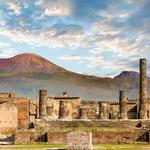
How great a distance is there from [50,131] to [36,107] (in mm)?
14851

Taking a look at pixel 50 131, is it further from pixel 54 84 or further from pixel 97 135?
pixel 54 84

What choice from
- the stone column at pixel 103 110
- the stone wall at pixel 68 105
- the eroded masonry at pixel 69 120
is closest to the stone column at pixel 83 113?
the eroded masonry at pixel 69 120

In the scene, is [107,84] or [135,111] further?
[107,84]

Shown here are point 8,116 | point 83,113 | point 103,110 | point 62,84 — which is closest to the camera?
point 8,116

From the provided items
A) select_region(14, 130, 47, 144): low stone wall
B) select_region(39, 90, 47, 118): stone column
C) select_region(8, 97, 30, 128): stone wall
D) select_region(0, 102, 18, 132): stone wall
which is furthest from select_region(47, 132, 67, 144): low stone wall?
select_region(39, 90, 47, 118): stone column

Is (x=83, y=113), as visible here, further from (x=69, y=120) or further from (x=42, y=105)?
(x=69, y=120)

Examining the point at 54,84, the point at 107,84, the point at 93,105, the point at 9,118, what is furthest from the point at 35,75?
the point at 9,118

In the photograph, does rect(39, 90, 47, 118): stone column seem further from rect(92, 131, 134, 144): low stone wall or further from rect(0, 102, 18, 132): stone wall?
rect(92, 131, 134, 144): low stone wall

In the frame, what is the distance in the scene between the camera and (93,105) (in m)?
58.8

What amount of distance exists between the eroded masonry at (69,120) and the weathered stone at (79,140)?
555 centimetres

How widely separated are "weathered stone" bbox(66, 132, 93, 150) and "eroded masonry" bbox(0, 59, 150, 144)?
5.55 meters

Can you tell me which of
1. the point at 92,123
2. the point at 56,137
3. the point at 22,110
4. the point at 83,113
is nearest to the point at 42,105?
the point at 22,110

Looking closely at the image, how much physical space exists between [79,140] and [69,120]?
13175mm

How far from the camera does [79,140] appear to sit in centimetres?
2966
